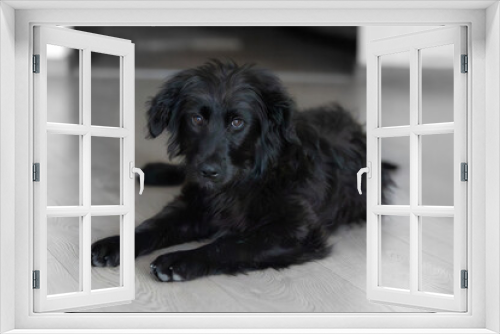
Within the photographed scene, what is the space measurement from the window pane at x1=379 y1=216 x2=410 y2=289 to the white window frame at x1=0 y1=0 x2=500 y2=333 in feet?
4.15

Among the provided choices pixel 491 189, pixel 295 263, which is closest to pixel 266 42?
pixel 295 263

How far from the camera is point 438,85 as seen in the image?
3.73m

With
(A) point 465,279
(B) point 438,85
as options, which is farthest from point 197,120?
(A) point 465,279

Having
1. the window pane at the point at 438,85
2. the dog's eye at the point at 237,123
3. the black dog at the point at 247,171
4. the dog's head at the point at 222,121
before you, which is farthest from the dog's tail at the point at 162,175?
the window pane at the point at 438,85

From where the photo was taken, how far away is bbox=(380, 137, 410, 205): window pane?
3.80m

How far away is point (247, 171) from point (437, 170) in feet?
4.90

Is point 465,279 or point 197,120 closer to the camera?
point 465,279

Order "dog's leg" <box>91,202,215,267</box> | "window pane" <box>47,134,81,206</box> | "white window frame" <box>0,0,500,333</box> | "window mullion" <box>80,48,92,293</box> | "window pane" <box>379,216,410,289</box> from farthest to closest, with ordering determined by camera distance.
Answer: "window pane" <box>47,134,81,206</box> < "dog's leg" <box>91,202,215,267</box> < "window pane" <box>379,216,410,289</box> < "window mullion" <box>80,48,92,293</box> < "white window frame" <box>0,0,500,333</box>

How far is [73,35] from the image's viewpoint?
6.52 ft

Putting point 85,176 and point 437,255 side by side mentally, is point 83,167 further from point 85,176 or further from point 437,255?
point 437,255

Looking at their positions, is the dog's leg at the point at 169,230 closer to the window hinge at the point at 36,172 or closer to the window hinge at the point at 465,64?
the window hinge at the point at 36,172

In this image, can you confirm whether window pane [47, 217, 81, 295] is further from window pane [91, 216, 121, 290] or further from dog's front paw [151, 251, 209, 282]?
dog's front paw [151, 251, 209, 282]

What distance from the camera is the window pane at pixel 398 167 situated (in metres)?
3.80

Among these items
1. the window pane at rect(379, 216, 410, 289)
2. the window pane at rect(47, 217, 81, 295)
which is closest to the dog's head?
the window pane at rect(47, 217, 81, 295)
